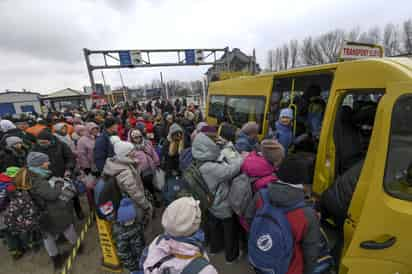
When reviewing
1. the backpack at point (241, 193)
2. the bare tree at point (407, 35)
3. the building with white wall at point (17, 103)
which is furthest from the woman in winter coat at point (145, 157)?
the bare tree at point (407, 35)

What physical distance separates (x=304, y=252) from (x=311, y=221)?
303 millimetres

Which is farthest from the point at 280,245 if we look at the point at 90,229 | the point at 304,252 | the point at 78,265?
the point at 90,229

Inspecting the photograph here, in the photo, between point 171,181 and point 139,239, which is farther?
Answer: point 171,181

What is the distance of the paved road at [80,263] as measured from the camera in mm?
2619

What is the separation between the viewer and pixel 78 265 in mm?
2830

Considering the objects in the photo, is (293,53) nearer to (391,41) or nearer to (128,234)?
(391,41)

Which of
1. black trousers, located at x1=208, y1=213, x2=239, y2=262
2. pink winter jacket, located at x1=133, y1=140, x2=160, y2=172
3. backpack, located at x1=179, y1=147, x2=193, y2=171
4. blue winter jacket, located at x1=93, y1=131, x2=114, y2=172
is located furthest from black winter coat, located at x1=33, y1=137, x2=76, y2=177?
black trousers, located at x1=208, y1=213, x2=239, y2=262

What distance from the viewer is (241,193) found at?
84.7 inches

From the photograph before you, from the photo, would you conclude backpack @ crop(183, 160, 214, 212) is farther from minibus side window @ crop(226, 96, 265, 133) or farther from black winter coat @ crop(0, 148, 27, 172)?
black winter coat @ crop(0, 148, 27, 172)

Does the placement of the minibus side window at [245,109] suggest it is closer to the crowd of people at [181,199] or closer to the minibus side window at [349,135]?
the crowd of people at [181,199]

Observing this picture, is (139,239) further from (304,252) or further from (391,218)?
(391,218)

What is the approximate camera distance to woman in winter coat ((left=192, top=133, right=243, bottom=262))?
223 cm

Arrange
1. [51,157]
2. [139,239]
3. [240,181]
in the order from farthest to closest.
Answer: [51,157] < [139,239] < [240,181]

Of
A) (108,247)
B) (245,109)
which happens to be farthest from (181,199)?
(245,109)
